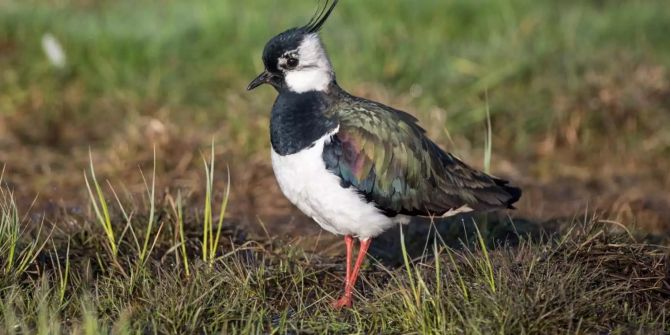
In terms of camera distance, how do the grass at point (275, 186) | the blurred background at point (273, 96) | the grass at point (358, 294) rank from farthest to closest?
the blurred background at point (273, 96) < the grass at point (275, 186) < the grass at point (358, 294)

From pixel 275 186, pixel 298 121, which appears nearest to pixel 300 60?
pixel 298 121

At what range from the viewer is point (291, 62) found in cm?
475

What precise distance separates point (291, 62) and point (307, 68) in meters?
0.08

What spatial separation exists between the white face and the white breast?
29 cm

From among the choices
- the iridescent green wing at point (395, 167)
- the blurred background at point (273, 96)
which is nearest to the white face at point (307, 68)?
the iridescent green wing at point (395, 167)

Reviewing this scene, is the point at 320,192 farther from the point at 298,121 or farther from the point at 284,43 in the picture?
the point at 284,43

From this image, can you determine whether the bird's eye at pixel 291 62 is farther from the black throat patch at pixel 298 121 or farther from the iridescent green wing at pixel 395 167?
the iridescent green wing at pixel 395 167

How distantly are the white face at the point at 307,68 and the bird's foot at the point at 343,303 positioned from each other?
2.93 feet

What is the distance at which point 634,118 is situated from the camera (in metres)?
7.41

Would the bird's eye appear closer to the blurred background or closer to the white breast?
the white breast

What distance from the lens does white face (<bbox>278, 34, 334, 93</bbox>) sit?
471 centimetres

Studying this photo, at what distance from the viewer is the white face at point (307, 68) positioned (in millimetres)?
4711

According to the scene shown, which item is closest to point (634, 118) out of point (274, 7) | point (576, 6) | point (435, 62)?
point (435, 62)

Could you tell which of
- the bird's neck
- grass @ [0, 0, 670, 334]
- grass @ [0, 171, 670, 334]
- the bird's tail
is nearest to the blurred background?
grass @ [0, 0, 670, 334]
